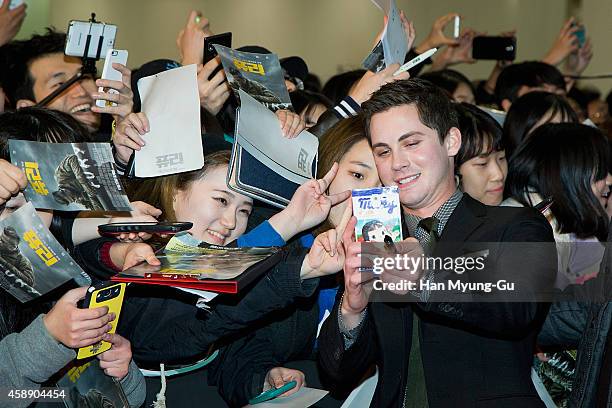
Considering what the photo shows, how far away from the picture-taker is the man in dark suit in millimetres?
1888

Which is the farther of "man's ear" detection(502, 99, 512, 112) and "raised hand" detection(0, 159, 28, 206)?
"man's ear" detection(502, 99, 512, 112)

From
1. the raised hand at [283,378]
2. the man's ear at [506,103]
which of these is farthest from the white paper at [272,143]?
the man's ear at [506,103]

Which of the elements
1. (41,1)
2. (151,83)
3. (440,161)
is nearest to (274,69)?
(151,83)

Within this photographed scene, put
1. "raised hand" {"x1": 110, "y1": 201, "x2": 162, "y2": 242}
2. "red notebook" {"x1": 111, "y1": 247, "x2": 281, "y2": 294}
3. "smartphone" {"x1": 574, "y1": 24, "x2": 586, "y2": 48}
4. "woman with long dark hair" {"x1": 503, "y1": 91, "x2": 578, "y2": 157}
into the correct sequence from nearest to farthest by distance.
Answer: "red notebook" {"x1": 111, "y1": 247, "x2": 281, "y2": 294}
"raised hand" {"x1": 110, "y1": 201, "x2": 162, "y2": 242}
"woman with long dark hair" {"x1": 503, "y1": 91, "x2": 578, "y2": 157}
"smartphone" {"x1": 574, "y1": 24, "x2": 586, "y2": 48}

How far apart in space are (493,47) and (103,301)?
13.4 ft

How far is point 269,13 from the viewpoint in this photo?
24.4ft

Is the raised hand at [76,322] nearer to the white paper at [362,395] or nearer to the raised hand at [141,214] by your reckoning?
the raised hand at [141,214]

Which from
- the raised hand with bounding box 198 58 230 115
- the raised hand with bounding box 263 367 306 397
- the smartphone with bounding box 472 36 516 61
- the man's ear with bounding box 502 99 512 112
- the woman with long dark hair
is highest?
the raised hand with bounding box 198 58 230 115

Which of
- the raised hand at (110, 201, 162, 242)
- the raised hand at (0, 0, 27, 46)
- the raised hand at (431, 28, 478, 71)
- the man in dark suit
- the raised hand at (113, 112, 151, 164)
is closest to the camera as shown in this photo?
the man in dark suit

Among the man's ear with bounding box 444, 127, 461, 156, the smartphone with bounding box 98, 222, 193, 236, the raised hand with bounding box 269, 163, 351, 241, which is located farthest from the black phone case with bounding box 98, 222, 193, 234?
the man's ear with bounding box 444, 127, 461, 156

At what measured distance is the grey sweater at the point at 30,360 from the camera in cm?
187

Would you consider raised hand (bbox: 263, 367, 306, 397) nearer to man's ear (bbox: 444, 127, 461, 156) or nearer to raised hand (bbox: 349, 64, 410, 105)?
man's ear (bbox: 444, 127, 461, 156)

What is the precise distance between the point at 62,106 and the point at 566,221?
1915 mm

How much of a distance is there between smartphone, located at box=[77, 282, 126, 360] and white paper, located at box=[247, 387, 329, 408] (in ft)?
1.60
